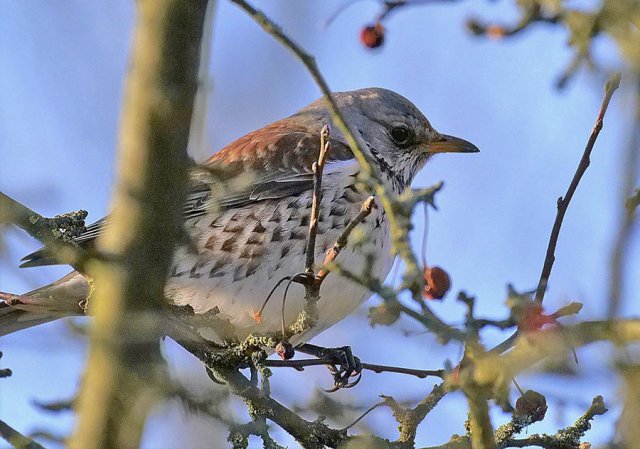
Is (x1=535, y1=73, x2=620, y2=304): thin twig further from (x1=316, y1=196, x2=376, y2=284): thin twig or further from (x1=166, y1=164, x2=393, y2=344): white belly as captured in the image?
(x1=166, y1=164, x2=393, y2=344): white belly

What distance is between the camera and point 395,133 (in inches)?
235

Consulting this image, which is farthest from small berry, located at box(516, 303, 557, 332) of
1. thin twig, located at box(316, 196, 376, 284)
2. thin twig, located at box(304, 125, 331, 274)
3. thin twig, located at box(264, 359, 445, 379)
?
thin twig, located at box(304, 125, 331, 274)

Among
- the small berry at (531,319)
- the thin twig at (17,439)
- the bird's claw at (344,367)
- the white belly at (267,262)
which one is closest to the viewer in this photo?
the small berry at (531,319)

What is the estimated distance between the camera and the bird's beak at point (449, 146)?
5.94 m

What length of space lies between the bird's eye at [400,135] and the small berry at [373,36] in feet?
5.31

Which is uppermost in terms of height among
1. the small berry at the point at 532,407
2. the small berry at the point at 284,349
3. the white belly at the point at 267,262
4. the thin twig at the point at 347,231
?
the white belly at the point at 267,262

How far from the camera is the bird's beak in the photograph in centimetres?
594

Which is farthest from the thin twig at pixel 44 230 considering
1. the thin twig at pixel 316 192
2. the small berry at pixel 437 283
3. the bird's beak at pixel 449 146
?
the bird's beak at pixel 449 146

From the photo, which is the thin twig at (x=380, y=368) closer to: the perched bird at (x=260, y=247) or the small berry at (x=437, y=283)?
the small berry at (x=437, y=283)

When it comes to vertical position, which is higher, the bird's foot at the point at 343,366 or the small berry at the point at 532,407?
the bird's foot at the point at 343,366

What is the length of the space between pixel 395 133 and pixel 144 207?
3541 millimetres

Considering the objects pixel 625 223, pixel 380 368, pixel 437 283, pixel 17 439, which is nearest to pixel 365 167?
pixel 437 283

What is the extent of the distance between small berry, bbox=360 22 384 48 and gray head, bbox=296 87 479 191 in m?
1.38

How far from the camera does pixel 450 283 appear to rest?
3.29 metres
